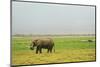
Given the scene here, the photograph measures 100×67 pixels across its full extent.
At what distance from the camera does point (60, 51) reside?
2535 mm

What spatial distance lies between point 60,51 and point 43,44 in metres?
0.23

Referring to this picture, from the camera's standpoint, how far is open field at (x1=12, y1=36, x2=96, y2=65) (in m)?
2.35

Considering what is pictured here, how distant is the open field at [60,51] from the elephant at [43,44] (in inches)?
1.7

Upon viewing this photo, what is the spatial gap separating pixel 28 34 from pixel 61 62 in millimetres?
523

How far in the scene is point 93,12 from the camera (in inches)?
106

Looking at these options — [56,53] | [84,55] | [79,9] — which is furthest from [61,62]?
[79,9]

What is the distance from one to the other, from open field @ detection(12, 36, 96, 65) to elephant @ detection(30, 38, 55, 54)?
1.7 inches

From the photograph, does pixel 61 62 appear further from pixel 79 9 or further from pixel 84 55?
pixel 79 9

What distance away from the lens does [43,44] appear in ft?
8.12

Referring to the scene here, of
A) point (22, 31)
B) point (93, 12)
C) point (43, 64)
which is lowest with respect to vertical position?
point (43, 64)

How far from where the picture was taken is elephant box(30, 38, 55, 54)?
2424mm

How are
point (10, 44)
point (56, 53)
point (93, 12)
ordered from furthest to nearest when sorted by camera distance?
point (93, 12), point (56, 53), point (10, 44)

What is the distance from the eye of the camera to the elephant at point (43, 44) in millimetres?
2424

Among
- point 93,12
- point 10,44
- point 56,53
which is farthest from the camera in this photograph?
point 93,12
